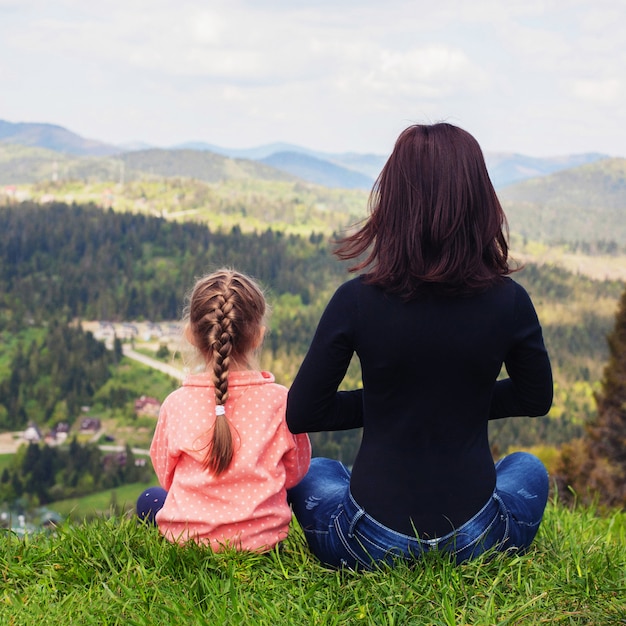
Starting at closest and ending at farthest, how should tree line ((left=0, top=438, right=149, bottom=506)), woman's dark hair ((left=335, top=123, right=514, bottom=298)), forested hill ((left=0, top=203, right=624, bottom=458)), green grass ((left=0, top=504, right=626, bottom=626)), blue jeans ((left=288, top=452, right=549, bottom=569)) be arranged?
green grass ((left=0, top=504, right=626, bottom=626))
woman's dark hair ((left=335, top=123, right=514, bottom=298))
blue jeans ((left=288, top=452, right=549, bottom=569))
tree line ((left=0, top=438, right=149, bottom=506))
forested hill ((left=0, top=203, right=624, bottom=458))

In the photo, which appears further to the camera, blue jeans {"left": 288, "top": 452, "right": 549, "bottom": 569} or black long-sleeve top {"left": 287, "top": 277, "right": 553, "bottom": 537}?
blue jeans {"left": 288, "top": 452, "right": 549, "bottom": 569}

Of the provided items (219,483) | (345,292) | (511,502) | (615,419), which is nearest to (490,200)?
(345,292)

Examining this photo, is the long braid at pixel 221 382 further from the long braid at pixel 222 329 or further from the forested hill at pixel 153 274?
the forested hill at pixel 153 274

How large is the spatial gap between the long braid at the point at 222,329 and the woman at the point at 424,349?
0.37m

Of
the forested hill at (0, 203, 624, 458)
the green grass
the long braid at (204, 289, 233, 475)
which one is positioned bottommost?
the forested hill at (0, 203, 624, 458)

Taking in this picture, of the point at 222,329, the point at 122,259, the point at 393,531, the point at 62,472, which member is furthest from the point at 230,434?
the point at 122,259

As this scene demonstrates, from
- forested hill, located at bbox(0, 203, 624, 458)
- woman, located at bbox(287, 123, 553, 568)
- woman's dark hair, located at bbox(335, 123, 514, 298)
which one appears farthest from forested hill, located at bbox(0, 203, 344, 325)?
woman's dark hair, located at bbox(335, 123, 514, 298)

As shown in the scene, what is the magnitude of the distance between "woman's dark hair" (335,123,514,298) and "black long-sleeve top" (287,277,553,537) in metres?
0.08

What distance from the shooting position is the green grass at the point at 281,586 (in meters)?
2.50

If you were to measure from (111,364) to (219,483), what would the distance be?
4474 inches

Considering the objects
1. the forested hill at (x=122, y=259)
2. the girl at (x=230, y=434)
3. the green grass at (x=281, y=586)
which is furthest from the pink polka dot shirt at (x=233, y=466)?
the forested hill at (x=122, y=259)

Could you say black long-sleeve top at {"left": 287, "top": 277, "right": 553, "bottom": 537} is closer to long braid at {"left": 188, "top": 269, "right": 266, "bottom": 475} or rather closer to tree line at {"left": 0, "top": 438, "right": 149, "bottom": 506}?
long braid at {"left": 188, "top": 269, "right": 266, "bottom": 475}

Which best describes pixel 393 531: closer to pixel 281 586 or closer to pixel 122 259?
pixel 281 586

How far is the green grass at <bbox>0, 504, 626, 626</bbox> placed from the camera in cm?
250
